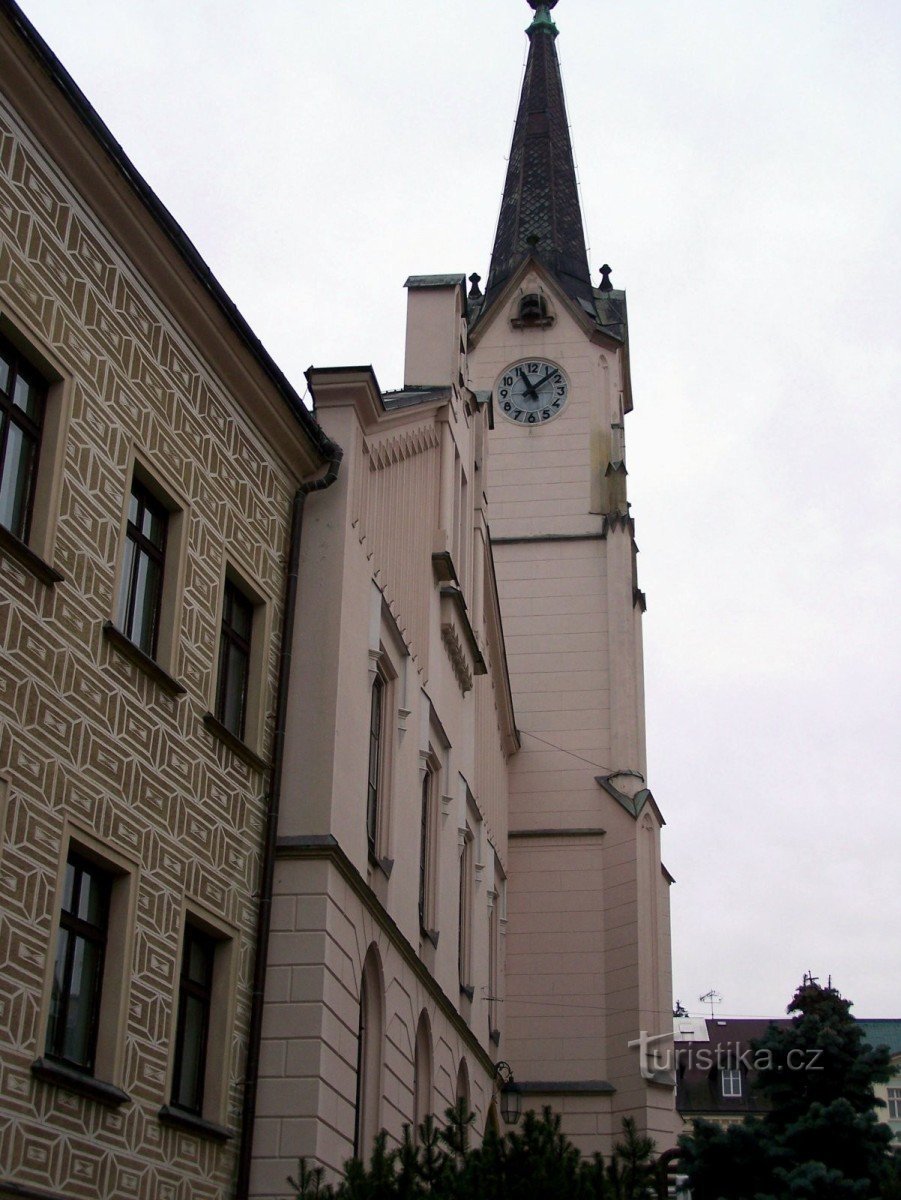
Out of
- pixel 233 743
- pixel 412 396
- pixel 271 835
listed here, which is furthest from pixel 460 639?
pixel 233 743

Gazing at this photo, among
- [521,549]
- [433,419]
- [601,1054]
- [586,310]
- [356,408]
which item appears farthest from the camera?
[586,310]

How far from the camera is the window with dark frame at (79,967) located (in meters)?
11.2

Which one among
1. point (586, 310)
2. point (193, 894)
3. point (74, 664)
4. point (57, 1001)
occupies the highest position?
point (586, 310)

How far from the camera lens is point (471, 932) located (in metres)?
24.4

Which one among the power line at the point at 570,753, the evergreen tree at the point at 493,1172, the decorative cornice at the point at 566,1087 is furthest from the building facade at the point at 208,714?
the power line at the point at 570,753

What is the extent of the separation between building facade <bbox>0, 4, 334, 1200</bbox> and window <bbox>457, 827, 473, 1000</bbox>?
30.4ft

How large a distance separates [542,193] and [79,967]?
3624cm

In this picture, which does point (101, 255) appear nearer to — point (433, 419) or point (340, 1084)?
point (340, 1084)

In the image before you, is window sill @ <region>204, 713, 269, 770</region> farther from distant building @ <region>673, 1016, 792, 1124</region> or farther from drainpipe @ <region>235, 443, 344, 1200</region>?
distant building @ <region>673, 1016, 792, 1124</region>

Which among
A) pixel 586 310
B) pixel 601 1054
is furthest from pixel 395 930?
pixel 586 310

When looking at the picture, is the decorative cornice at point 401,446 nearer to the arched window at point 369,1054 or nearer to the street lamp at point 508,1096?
the arched window at point 369,1054

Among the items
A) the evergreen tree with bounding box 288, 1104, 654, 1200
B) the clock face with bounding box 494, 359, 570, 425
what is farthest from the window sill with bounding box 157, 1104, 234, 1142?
the clock face with bounding box 494, 359, 570, 425

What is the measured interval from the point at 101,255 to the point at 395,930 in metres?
7.78

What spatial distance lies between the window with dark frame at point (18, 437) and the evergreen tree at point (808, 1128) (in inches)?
330
